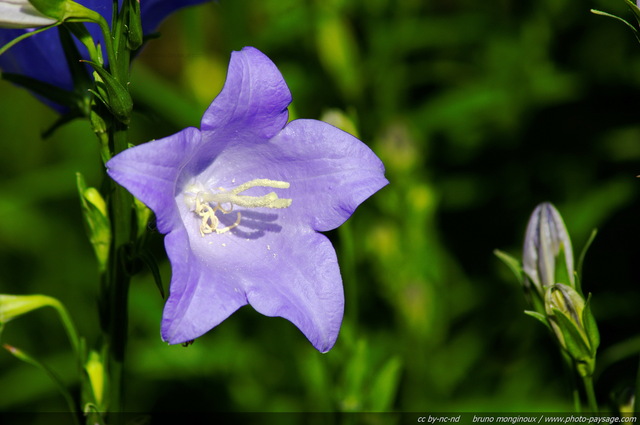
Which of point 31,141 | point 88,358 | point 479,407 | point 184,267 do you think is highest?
point 184,267

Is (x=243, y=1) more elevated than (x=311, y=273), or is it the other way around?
(x=243, y=1)

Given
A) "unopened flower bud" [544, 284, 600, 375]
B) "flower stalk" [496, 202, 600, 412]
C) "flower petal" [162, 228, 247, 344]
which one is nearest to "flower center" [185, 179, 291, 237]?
"flower petal" [162, 228, 247, 344]

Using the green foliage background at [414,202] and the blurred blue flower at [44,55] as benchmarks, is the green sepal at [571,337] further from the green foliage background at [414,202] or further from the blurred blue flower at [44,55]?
the blurred blue flower at [44,55]

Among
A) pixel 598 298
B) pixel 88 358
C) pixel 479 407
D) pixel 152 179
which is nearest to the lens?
pixel 152 179

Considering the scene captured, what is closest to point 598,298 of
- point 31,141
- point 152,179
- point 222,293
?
point 222,293

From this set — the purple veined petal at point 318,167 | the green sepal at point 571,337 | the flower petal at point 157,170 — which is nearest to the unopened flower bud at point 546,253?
the green sepal at point 571,337

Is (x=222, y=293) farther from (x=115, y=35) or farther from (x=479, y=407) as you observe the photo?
(x=479, y=407)

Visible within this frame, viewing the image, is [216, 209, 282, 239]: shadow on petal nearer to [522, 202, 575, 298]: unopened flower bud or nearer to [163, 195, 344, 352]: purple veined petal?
[163, 195, 344, 352]: purple veined petal
